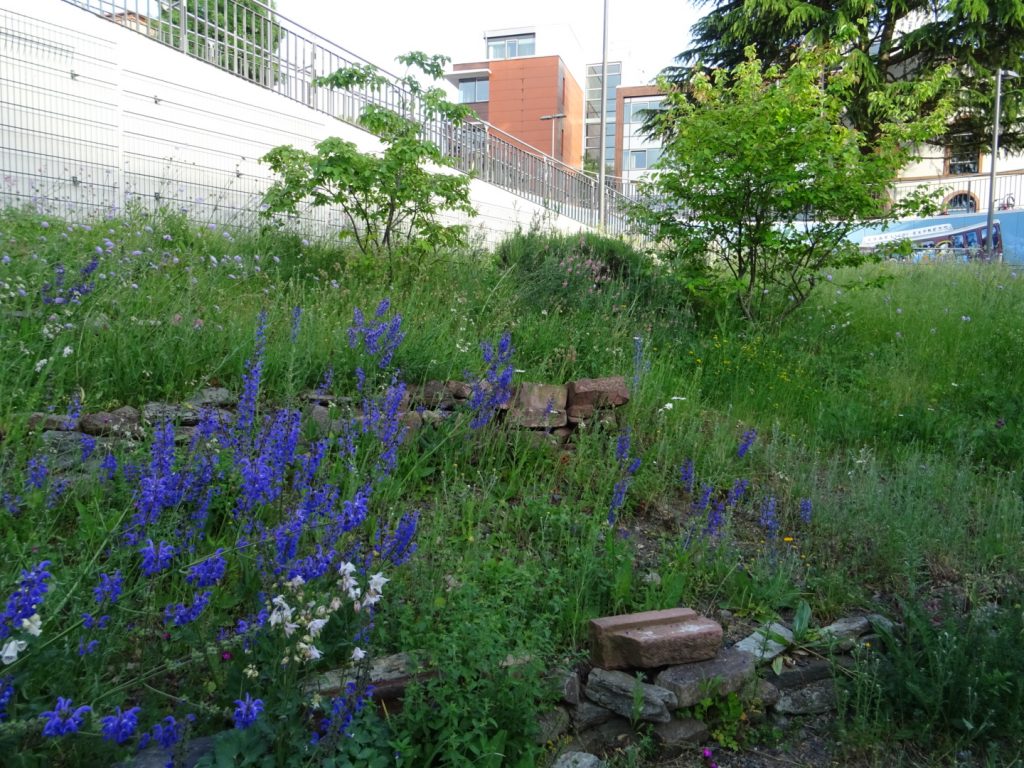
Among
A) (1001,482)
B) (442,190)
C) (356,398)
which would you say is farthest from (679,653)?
(442,190)

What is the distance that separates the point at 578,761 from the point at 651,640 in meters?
0.49

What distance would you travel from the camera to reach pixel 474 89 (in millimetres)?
59500

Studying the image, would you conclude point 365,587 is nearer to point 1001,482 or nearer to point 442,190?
point 1001,482

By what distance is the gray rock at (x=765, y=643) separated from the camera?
2.89 meters

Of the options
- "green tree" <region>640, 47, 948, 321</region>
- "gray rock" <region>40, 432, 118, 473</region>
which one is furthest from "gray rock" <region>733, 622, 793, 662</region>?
"green tree" <region>640, 47, 948, 321</region>

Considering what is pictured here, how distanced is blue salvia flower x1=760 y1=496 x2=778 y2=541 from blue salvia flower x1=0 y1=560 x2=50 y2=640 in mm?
2955

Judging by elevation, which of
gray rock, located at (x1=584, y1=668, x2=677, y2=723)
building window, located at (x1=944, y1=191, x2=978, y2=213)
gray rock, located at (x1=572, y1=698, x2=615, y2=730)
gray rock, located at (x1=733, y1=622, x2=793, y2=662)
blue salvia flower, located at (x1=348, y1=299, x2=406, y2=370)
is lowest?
gray rock, located at (x1=572, y1=698, x2=615, y2=730)

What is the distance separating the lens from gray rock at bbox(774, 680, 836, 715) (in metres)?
2.84

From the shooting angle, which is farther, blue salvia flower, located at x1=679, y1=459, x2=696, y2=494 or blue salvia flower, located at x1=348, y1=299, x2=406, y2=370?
blue salvia flower, located at x1=348, y1=299, x2=406, y2=370

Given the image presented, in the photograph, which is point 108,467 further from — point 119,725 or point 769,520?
point 769,520

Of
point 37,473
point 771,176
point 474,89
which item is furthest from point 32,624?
point 474,89

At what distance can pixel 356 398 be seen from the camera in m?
4.11

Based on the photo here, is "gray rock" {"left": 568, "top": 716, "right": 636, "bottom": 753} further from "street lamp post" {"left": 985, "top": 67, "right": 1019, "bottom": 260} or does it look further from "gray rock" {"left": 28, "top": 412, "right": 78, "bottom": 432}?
"street lamp post" {"left": 985, "top": 67, "right": 1019, "bottom": 260}

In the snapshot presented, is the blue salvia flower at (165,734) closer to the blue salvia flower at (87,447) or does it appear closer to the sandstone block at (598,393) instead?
the blue salvia flower at (87,447)
